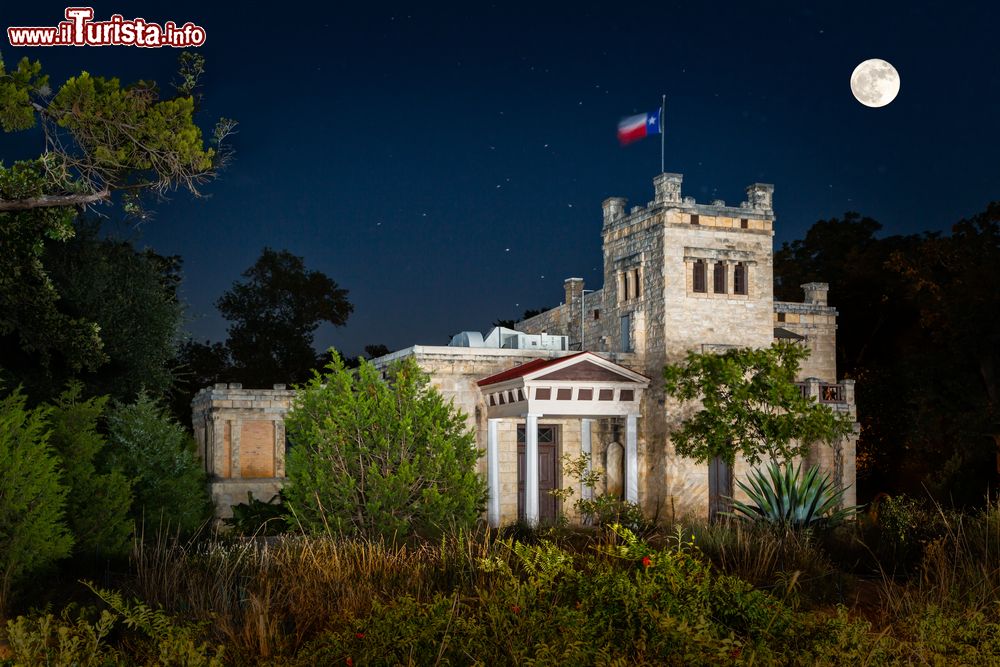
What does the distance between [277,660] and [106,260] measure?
17.8 m

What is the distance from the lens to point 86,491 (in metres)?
12.7

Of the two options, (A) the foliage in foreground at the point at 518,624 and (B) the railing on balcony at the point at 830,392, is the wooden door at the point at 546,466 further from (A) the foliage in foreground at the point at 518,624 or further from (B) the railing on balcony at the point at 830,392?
(A) the foliage in foreground at the point at 518,624

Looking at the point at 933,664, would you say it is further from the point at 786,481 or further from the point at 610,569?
the point at 786,481

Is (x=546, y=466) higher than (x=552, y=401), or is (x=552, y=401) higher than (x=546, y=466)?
(x=552, y=401)

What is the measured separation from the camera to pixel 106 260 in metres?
22.7

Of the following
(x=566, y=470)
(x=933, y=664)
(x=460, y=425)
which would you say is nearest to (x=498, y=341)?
(x=566, y=470)

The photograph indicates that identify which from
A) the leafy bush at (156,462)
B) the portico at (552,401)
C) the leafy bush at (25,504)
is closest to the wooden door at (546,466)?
the portico at (552,401)

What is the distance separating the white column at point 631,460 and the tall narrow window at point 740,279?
4332mm

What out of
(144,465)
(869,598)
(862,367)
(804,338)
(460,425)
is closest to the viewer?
(869,598)

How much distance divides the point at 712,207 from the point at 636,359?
13.4 feet

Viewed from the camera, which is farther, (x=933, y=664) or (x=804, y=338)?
(x=804, y=338)

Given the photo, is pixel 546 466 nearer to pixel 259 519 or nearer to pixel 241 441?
pixel 259 519

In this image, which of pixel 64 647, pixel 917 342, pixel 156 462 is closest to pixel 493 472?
pixel 156 462

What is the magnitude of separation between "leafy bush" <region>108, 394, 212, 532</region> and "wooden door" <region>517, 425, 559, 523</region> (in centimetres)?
825
